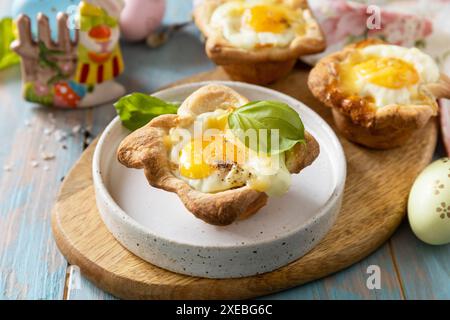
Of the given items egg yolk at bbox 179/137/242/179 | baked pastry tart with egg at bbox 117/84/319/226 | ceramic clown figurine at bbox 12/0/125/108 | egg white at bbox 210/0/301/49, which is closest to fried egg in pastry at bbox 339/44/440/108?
egg white at bbox 210/0/301/49

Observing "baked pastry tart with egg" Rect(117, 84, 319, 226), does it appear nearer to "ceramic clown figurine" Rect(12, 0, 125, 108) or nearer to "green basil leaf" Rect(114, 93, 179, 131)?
"green basil leaf" Rect(114, 93, 179, 131)

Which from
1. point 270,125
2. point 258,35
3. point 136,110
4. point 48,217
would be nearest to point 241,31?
point 258,35

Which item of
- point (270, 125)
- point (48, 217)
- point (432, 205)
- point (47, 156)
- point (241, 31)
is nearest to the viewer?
point (270, 125)

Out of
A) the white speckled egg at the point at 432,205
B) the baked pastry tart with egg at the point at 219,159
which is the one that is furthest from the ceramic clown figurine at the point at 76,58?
the white speckled egg at the point at 432,205

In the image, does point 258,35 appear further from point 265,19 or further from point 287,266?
point 287,266

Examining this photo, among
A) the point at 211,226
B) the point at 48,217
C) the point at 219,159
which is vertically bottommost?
the point at 48,217

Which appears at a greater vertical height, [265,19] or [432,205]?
[265,19]
